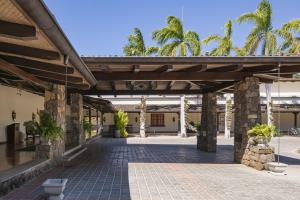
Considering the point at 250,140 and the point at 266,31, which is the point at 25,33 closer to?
the point at 250,140

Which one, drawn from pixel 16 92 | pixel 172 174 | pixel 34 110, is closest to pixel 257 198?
pixel 172 174

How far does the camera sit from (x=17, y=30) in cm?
504

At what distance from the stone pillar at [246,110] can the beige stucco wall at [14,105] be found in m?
10.7

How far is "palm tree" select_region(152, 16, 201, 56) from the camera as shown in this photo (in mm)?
25781

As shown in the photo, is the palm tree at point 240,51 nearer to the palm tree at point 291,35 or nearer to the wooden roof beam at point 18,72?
the palm tree at point 291,35

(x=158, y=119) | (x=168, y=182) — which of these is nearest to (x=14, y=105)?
(x=168, y=182)

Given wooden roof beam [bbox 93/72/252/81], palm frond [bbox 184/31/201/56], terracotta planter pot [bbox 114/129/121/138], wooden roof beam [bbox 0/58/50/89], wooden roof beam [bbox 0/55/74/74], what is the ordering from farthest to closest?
terracotta planter pot [bbox 114/129/121/138] < palm frond [bbox 184/31/201/56] < wooden roof beam [bbox 93/72/252/81] < wooden roof beam [bbox 0/55/74/74] < wooden roof beam [bbox 0/58/50/89]

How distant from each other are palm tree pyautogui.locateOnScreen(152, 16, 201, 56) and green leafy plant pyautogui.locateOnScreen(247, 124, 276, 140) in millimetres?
14439

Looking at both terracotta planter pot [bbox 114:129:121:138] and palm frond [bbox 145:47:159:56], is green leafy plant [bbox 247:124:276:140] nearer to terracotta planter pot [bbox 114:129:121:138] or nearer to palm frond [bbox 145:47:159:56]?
palm frond [bbox 145:47:159:56]

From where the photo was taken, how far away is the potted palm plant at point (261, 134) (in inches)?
453

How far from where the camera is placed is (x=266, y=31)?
1011 inches

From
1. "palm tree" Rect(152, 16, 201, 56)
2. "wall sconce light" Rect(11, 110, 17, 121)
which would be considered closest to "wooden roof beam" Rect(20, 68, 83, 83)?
"wall sconce light" Rect(11, 110, 17, 121)

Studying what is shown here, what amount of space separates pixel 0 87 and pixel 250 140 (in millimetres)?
11239

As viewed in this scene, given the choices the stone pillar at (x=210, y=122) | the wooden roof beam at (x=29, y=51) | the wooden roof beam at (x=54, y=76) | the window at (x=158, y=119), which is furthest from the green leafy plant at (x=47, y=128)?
the window at (x=158, y=119)
